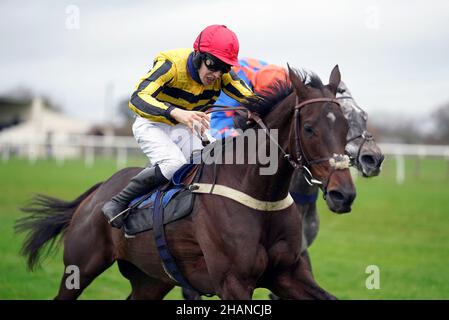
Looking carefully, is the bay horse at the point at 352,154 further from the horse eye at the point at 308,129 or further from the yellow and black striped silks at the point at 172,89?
the horse eye at the point at 308,129

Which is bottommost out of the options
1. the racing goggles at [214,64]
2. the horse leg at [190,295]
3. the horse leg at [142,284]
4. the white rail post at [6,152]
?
the white rail post at [6,152]

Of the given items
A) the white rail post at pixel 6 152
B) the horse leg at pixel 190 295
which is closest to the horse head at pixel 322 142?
the horse leg at pixel 190 295

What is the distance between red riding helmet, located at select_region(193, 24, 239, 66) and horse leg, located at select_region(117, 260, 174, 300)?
2122 mm

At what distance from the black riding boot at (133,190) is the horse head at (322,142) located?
127cm

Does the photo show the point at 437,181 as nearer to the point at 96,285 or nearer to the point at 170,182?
the point at 96,285

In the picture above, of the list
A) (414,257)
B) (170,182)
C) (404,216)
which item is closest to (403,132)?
(404,216)

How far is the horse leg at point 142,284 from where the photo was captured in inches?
236

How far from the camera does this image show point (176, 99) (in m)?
5.29

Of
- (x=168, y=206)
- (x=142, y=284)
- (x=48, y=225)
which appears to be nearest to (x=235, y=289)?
(x=168, y=206)

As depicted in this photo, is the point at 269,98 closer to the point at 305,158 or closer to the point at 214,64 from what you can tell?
the point at 214,64

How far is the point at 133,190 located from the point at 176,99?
782mm

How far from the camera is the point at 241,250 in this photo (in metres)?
4.47

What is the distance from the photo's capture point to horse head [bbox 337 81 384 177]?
5902 millimetres
